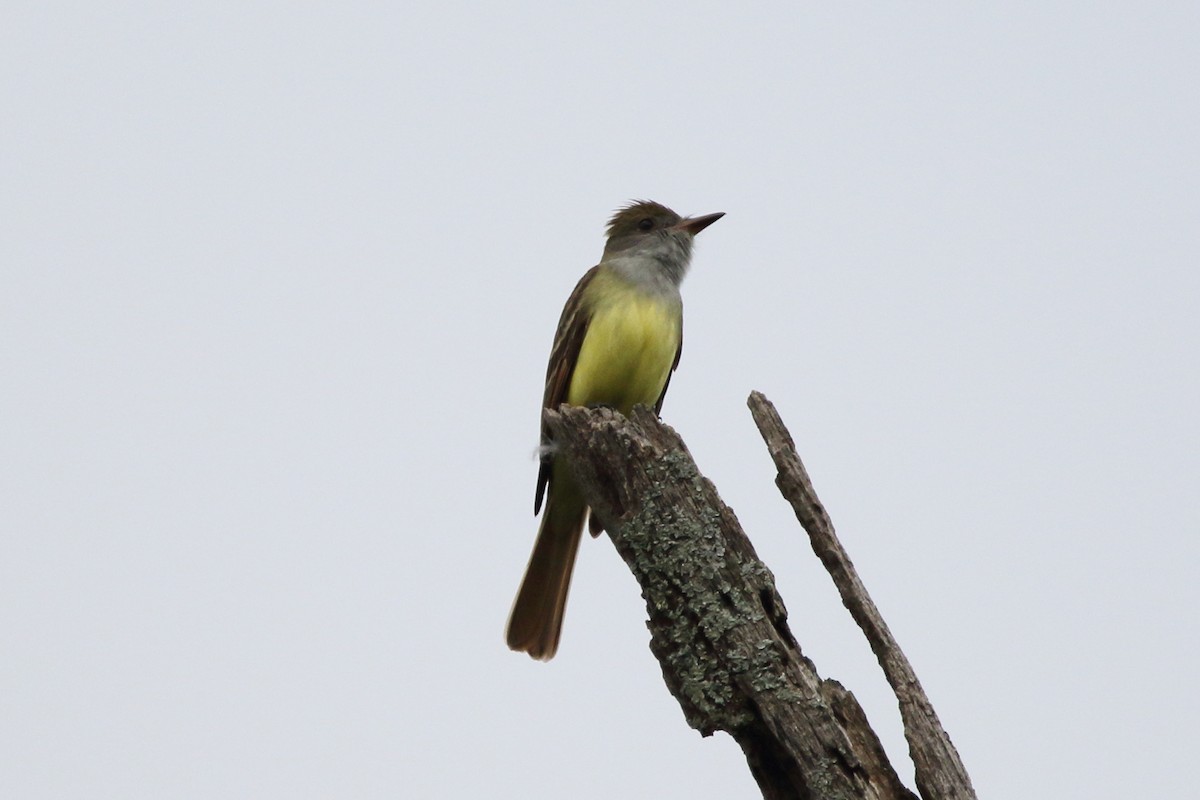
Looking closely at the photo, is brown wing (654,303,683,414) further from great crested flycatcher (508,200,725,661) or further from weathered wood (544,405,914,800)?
weathered wood (544,405,914,800)

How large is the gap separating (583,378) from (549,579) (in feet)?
3.27

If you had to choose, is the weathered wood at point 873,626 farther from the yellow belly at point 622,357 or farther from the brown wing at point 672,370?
the brown wing at point 672,370

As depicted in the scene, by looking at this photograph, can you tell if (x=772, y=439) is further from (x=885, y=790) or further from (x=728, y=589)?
(x=885, y=790)

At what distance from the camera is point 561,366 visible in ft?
22.0

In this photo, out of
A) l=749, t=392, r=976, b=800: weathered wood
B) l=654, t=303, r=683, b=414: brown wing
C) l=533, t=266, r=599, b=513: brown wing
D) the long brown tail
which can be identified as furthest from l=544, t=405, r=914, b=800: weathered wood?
l=654, t=303, r=683, b=414: brown wing

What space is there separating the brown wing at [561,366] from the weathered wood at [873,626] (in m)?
2.32

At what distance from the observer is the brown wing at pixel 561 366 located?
6621mm

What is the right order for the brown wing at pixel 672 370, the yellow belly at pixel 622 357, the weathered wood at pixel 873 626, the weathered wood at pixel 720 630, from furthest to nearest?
1. the brown wing at pixel 672 370
2. the yellow belly at pixel 622 357
3. the weathered wood at pixel 720 630
4. the weathered wood at pixel 873 626

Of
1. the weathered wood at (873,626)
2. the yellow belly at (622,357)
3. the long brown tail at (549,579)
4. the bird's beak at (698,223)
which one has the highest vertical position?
the bird's beak at (698,223)

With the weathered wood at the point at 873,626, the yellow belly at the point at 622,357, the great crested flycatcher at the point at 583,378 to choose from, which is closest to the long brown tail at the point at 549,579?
the great crested flycatcher at the point at 583,378

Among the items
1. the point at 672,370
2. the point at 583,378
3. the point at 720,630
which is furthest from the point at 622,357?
the point at 720,630

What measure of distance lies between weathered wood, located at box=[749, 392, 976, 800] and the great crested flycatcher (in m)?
2.12

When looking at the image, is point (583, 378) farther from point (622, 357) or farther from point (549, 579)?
point (549, 579)

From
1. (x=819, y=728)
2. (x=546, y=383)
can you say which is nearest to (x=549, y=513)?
(x=546, y=383)
